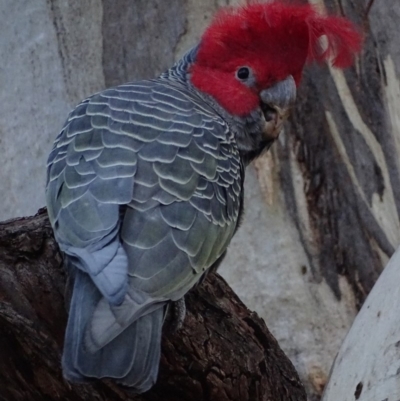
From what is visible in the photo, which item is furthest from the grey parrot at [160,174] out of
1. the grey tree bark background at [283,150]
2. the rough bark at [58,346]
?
the grey tree bark background at [283,150]

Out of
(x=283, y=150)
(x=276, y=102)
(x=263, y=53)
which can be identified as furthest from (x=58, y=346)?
(x=283, y=150)

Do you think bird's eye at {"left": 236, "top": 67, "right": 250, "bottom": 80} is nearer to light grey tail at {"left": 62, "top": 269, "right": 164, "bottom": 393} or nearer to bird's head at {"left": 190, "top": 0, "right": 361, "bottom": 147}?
bird's head at {"left": 190, "top": 0, "right": 361, "bottom": 147}

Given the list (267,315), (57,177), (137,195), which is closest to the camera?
(137,195)

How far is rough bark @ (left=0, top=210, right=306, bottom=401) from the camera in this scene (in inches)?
108

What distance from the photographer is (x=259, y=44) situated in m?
3.35

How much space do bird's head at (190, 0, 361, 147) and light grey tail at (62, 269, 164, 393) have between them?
3.86 feet

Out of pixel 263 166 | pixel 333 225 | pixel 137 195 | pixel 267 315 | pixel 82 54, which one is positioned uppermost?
pixel 82 54

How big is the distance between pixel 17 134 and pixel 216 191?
137 cm

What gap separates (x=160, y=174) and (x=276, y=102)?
2.45 feet

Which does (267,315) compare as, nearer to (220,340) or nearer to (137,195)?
(220,340)

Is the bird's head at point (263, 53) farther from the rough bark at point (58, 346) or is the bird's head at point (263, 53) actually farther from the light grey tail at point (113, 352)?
the light grey tail at point (113, 352)

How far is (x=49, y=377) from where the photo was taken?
9.14 ft

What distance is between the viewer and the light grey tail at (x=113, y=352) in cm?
233

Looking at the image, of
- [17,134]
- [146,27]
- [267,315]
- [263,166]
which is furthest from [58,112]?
[267,315]
